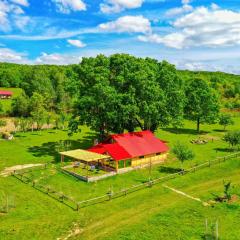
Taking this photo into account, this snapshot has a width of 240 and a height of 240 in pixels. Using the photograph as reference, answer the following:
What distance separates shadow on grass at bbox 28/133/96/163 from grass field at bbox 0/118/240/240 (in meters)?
3.09

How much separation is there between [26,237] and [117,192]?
1290 cm

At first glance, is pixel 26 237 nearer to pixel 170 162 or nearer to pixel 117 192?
pixel 117 192

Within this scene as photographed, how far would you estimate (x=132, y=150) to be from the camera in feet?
172

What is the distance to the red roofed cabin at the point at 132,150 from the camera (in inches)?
2004

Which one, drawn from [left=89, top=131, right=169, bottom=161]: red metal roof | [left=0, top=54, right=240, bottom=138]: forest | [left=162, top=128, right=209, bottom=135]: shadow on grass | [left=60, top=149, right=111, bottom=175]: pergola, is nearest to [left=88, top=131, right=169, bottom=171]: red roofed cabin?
[left=89, top=131, right=169, bottom=161]: red metal roof

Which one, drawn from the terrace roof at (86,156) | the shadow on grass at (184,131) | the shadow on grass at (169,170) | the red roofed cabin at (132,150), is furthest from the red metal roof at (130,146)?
the shadow on grass at (184,131)

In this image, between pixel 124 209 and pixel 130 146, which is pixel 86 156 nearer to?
pixel 130 146

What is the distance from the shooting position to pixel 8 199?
129ft

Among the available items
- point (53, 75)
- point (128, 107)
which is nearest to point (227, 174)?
point (128, 107)

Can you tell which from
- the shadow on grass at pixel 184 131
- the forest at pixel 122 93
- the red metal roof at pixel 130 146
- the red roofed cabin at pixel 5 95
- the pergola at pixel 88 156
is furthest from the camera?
the red roofed cabin at pixel 5 95

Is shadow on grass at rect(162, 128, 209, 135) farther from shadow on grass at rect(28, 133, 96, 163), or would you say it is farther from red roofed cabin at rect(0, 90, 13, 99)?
red roofed cabin at rect(0, 90, 13, 99)

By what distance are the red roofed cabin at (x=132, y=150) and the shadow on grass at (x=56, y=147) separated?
8.93m

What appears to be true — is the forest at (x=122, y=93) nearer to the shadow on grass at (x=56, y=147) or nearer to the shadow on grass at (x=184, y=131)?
the shadow on grass at (x=56, y=147)

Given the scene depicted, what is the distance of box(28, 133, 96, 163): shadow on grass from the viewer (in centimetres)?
5967
